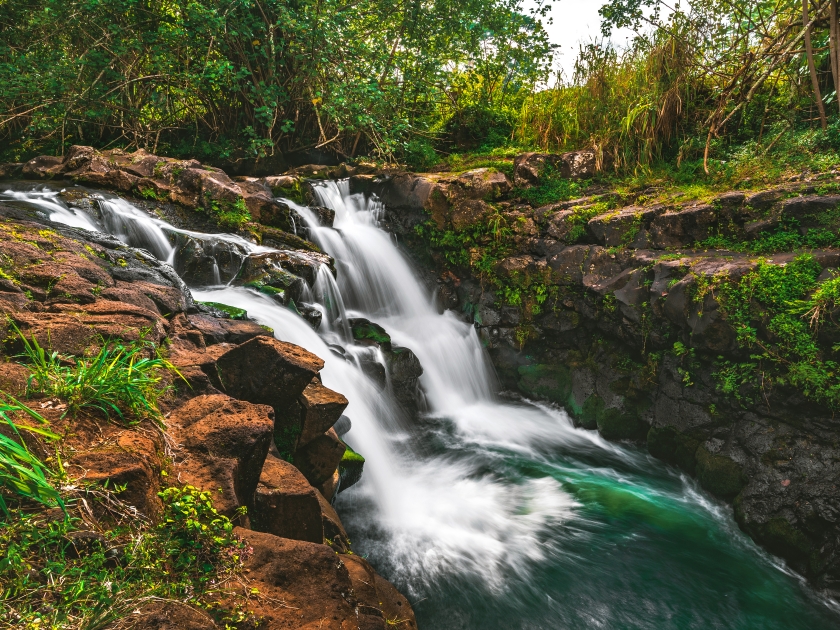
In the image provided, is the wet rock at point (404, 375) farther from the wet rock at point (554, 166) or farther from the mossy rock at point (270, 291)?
the wet rock at point (554, 166)

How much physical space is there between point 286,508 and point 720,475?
4.68m

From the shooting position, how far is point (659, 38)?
778 centimetres

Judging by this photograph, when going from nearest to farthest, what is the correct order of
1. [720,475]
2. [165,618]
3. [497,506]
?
[165,618], [497,506], [720,475]

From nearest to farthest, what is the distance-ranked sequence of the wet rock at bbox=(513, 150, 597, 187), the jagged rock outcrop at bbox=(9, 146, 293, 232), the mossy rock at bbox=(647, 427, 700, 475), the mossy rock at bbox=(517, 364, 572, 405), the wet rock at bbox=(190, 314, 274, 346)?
the wet rock at bbox=(190, 314, 274, 346)
the mossy rock at bbox=(647, 427, 700, 475)
the mossy rock at bbox=(517, 364, 572, 405)
the jagged rock outcrop at bbox=(9, 146, 293, 232)
the wet rock at bbox=(513, 150, 597, 187)

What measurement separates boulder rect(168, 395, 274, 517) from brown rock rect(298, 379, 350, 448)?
91 cm

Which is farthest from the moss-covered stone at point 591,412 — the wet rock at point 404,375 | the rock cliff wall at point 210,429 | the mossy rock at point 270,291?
the mossy rock at point 270,291

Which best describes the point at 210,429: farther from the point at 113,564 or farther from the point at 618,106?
the point at 618,106

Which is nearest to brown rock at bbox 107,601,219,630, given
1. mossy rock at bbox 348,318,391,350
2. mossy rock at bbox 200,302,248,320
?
mossy rock at bbox 200,302,248,320

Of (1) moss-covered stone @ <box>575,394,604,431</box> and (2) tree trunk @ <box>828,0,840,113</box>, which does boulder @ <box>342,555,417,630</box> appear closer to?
(1) moss-covered stone @ <box>575,394,604,431</box>

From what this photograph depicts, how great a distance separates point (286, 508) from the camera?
2689 mm

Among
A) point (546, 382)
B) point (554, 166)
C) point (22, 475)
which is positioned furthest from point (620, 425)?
point (22, 475)

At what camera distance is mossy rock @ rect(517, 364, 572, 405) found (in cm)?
706

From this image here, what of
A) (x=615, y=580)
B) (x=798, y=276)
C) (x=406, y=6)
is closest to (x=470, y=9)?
(x=406, y=6)

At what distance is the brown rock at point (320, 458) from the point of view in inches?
148
